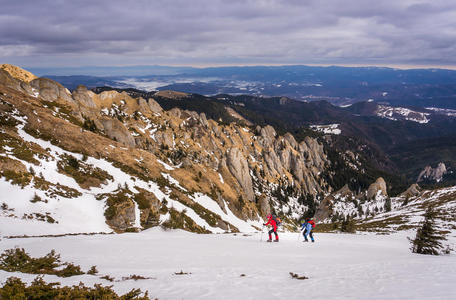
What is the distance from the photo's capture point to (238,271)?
1360 centimetres

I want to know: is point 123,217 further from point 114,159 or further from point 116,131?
point 116,131

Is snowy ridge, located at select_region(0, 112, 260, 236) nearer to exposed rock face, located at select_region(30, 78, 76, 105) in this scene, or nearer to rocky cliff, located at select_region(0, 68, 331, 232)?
rocky cliff, located at select_region(0, 68, 331, 232)

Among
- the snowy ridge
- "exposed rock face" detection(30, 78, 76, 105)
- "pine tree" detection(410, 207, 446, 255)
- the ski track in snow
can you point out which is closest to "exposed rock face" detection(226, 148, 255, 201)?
"exposed rock face" detection(30, 78, 76, 105)

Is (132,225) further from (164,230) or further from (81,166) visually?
(81,166)

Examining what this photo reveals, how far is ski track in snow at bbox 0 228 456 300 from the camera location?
9.72 meters

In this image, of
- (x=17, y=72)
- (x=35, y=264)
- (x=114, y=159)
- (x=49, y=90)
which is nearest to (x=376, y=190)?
(x=114, y=159)

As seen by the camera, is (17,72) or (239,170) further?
(239,170)

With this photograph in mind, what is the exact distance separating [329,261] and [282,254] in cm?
339

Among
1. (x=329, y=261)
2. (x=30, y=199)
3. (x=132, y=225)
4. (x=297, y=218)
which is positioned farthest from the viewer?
(x=297, y=218)

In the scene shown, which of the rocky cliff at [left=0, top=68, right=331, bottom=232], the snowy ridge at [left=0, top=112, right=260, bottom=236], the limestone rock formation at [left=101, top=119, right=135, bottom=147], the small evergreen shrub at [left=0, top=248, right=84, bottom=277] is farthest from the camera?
the limestone rock formation at [left=101, top=119, right=135, bottom=147]

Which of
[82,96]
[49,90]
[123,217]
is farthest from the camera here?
[82,96]

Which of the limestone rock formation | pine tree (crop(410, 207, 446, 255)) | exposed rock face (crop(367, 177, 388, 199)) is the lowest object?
exposed rock face (crop(367, 177, 388, 199))

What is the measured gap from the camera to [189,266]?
48.6 ft

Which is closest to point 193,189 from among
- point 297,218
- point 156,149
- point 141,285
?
point 156,149
